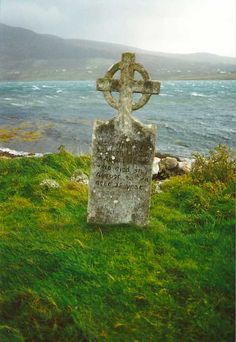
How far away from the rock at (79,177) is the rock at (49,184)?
35.6 inches

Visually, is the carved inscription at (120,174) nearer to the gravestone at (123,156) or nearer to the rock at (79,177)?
the gravestone at (123,156)

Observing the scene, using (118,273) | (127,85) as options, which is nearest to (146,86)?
(127,85)

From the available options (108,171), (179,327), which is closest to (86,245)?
(108,171)

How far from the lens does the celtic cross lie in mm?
6438

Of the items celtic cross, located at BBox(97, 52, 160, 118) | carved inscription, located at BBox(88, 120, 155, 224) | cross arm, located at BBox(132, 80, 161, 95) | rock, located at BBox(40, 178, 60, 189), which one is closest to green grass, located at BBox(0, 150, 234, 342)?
carved inscription, located at BBox(88, 120, 155, 224)

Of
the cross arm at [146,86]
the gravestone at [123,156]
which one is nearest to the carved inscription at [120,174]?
the gravestone at [123,156]

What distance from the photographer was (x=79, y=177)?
31.7 feet

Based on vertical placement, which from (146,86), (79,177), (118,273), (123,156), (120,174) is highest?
(146,86)

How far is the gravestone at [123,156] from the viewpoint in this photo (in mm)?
6414

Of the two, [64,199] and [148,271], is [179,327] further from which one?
[64,199]

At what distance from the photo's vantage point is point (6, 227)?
6598mm

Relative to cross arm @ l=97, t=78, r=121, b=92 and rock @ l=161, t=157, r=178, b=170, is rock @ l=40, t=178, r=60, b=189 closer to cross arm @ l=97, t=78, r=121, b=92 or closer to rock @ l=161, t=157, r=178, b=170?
cross arm @ l=97, t=78, r=121, b=92

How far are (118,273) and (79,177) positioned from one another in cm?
483

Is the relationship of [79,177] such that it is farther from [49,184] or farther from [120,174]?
Answer: [120,174]
